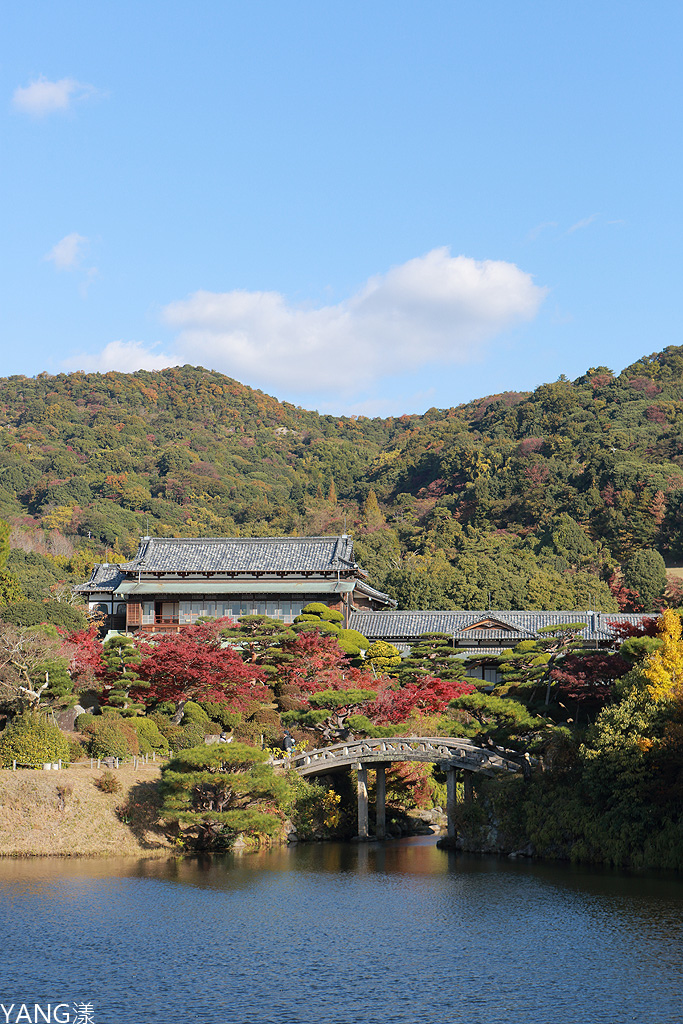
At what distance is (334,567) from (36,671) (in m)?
20.5

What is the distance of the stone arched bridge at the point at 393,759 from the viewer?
3394 centimetres

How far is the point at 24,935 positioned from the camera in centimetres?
2217

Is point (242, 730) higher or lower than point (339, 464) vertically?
lower

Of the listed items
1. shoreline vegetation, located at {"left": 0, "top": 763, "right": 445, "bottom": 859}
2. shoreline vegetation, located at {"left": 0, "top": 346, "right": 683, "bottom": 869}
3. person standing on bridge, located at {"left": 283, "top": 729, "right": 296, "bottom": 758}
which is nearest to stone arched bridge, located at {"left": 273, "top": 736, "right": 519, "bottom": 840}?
person standing on bridge, located at {"left": 283, "top": 729, "right": 296, "bottom": 758}

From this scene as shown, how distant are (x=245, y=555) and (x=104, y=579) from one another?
7862 mm

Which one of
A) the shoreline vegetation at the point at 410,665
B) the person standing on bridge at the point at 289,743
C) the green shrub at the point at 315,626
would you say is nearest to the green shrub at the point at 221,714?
the shoreline vegetation at the point at 410,665

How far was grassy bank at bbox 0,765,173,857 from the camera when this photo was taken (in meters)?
32.1

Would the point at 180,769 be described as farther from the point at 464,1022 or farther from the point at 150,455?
the point at 150,455

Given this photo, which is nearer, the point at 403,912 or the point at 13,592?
the point at 403,912

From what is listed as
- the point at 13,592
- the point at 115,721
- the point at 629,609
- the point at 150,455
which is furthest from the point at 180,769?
the point at 150,455

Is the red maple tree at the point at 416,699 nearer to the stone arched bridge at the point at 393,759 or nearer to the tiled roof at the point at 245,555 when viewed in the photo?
the stone arched bridge at the point at 393,759

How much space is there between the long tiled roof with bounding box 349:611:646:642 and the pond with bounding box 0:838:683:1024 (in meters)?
20.5

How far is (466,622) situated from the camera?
52.2m

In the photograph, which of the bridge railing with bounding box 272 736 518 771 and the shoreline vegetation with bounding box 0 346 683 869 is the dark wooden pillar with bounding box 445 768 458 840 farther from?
the shoreline vegetation with bounding box 0 346 683 869
